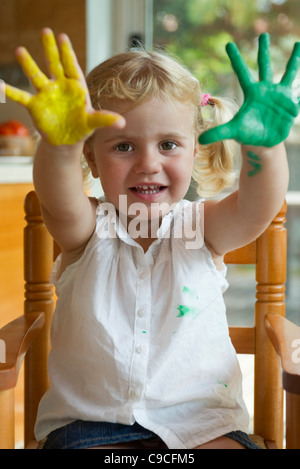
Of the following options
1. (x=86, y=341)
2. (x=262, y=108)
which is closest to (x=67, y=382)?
(x=86, y=341)

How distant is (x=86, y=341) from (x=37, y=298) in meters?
0.23

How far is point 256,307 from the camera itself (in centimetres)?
104

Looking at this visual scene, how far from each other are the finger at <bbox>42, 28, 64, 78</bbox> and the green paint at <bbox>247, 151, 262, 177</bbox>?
0.83ft

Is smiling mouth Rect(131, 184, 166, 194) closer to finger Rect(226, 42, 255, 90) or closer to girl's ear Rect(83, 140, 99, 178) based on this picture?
girl's ear Rect(83, 140, 99, 178)

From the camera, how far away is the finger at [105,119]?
0.66 meters

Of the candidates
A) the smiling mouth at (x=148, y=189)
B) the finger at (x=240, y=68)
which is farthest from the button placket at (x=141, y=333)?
the finger at (x=240, y=68)

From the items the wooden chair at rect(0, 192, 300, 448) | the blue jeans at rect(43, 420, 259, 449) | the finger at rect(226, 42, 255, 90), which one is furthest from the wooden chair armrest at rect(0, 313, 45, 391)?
the finger at rect(226, 42, 255, 90)

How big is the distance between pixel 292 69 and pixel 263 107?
0.06 meters

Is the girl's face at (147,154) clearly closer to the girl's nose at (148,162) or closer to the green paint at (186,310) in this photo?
the girl's nose at (148,162)

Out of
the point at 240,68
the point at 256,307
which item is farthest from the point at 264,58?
the point at 256,307

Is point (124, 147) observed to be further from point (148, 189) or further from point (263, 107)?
point (263, 107)

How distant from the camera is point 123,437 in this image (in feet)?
2.73

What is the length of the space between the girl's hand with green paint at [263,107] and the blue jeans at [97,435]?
1.39 ft

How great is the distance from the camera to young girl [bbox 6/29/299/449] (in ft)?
2.75
